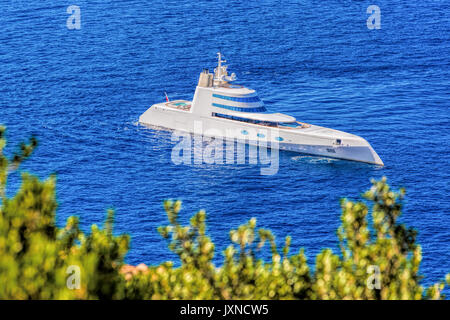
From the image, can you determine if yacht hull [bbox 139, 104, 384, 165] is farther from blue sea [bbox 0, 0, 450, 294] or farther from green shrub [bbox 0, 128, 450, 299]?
green shrub [bbox 0, 128, 450, 299]

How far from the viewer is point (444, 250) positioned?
86438mm

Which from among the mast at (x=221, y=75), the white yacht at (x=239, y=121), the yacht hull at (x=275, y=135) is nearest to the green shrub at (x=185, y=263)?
the yacht hull at (x=275, y=135)

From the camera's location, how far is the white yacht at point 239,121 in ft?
404

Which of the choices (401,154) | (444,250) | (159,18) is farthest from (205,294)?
(159,18)

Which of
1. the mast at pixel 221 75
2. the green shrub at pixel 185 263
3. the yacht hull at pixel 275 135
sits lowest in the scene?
the green shrub at pixel 185 263

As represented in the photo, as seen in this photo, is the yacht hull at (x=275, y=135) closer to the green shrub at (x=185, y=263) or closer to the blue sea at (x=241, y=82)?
the blue sea at (x=241, y=82)

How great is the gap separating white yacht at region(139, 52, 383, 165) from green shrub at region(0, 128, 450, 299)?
285 feet

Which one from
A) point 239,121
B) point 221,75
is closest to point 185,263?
point 239,121

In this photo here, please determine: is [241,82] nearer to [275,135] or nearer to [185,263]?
[275,135]

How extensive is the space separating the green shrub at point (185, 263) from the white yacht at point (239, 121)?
86905 mm

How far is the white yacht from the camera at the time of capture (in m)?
123

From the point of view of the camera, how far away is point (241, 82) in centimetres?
14700

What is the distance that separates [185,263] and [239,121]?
3953 inches

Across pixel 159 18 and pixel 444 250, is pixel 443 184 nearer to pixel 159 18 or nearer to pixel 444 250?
pixel 444 250
